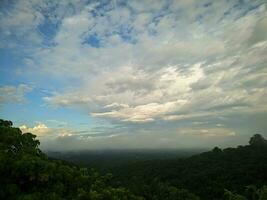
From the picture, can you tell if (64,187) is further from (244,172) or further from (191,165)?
(191,165)

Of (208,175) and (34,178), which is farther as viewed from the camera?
(208,175)

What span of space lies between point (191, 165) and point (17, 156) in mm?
84689

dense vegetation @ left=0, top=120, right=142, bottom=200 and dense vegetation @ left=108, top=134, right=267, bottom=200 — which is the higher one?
dense vegetation @ left=0, top=120, right=142, bottom=200

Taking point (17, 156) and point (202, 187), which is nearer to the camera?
point (17, 156)

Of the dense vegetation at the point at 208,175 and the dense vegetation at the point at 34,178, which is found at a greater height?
the dense vegetation at the point at 34,178

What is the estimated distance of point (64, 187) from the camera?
552 inches

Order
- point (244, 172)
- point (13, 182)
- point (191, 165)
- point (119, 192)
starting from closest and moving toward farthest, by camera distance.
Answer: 1. point (13, 182)
2. point (119, 192)
3. point (244, 172)
4. point (191, 165)

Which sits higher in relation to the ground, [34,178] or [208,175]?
[34,178]

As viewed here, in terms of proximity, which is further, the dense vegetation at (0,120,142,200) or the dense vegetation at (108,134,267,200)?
the dense vegetation at (108,134,267,200)

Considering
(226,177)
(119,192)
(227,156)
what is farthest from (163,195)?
(227,156)

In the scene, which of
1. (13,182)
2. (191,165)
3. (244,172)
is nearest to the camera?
(13,182)

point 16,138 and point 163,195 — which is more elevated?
point 16,138

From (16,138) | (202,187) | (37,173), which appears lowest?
(202,187)

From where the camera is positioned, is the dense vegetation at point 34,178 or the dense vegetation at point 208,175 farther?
the dense vegetation at point 208,175
